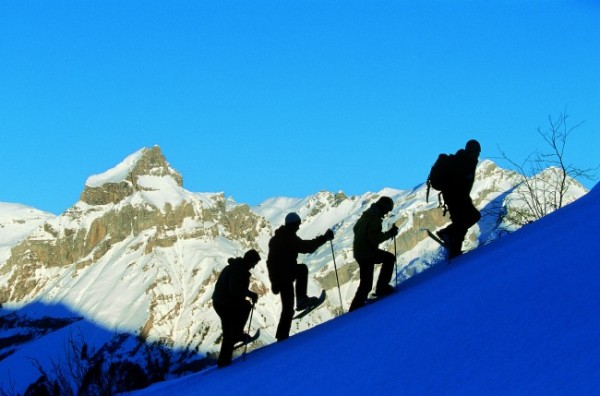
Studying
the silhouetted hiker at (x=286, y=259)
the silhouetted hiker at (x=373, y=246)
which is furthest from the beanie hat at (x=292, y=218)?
the silhouetted hiker at (x=373, y=246)

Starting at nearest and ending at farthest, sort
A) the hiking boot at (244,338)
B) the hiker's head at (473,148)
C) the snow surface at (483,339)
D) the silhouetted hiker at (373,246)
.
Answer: the snow surface at (483,339) → the silhouetted hiker at (373,246) → the hiker's head at (473,148) → the hiking boot at (244,338)

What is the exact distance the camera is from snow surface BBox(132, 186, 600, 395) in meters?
4.49

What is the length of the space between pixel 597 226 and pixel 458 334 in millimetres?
2270

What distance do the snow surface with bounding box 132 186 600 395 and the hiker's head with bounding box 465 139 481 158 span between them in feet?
10.5

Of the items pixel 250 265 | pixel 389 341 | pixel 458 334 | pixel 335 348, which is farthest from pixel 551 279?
pixel 250 265

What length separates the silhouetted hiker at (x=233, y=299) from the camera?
39.1ft

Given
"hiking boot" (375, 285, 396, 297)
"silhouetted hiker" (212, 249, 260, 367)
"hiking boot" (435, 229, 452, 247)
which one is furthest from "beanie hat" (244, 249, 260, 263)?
"hiking boot" (435, 229, 452, 247)

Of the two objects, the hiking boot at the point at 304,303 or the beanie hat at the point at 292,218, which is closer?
the beanie hat at the point at 292,218

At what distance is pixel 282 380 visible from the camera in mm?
6852

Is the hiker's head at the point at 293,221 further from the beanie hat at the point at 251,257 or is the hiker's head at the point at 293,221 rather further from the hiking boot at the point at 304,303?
the hiking boot at the point at 304,303

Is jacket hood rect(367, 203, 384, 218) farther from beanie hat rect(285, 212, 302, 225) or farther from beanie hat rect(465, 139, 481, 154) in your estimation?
beanie hat rect(465, 139, 481, 154)

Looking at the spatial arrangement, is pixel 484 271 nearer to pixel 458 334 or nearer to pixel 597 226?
pixel 597 226

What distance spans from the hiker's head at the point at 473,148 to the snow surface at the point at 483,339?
3.20m

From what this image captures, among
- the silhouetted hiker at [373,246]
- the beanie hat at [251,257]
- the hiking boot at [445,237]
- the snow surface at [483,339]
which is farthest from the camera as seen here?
the hiking boot at [445,237]
